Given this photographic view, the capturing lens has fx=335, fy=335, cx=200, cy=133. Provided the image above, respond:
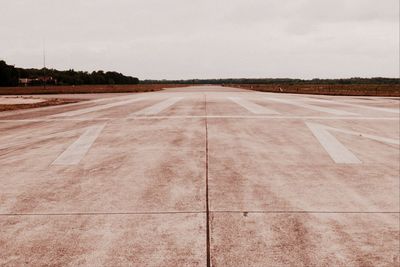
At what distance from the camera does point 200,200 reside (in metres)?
3.82

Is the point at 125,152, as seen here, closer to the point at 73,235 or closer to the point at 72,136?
the point at 72,136

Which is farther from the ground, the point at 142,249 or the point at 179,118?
the point at 179,118

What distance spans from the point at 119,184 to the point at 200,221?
1.50 metres

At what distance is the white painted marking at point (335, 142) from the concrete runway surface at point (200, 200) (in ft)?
0.13

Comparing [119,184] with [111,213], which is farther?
[119,184]

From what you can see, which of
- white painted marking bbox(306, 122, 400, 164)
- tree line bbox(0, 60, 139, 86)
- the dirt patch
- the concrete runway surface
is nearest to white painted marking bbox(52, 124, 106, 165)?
the concrete runway surface

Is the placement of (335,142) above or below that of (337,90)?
below

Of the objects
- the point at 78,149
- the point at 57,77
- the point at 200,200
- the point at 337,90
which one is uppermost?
the point at 57,77

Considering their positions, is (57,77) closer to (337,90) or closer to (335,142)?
(337,90)

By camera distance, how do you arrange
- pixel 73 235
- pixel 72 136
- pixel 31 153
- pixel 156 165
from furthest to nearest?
pixel 72 136
pixel 31 153
pixel 156 165
pixel 73 235

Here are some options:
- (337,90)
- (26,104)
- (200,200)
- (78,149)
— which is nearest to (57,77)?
(337,90)

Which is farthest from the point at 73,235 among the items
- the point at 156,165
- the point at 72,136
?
the point at 72,136

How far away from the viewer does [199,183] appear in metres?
4.38

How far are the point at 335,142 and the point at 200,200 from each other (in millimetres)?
4062
